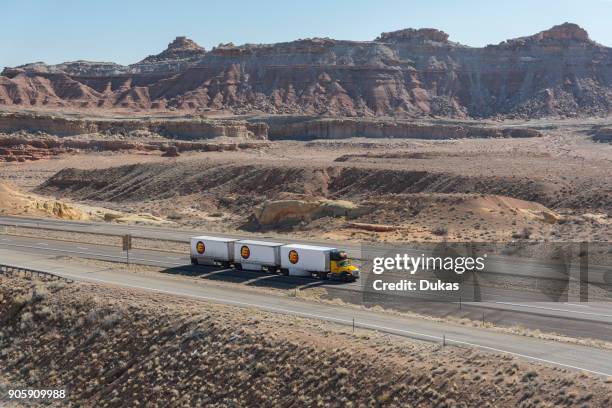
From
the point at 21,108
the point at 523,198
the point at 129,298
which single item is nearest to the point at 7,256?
the point at 129,298

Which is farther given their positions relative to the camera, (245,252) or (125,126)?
(125,126)

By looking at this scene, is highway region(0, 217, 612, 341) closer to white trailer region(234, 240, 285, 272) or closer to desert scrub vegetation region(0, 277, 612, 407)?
white trailer region(234, 240, 285, 272)

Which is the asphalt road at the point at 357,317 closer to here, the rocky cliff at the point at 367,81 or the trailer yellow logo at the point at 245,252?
the trailer yellow logo at the point at 245,252

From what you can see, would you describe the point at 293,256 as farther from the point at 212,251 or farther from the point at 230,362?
the point at 230,362

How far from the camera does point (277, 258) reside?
100 ft

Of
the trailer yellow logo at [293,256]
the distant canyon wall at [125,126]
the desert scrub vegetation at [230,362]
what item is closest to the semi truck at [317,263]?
the trailer yellow logo at [293,256]

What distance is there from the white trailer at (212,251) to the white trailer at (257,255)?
413 millimetres

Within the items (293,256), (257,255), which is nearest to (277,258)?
(293,256)

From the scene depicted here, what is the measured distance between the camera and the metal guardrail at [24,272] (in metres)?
28.9

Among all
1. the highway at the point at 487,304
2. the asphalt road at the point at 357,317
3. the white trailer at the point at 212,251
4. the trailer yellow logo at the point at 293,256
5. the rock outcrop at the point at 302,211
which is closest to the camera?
the asphalt road at the point at 357,317

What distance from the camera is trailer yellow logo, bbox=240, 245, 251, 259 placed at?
31.5m

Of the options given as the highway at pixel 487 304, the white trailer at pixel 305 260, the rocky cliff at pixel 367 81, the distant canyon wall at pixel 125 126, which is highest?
the rocky cliff at pixel 367 81

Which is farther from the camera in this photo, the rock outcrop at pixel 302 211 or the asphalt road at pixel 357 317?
the rock outcrop at pixel 302 211

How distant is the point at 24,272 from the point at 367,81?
12267 cm
